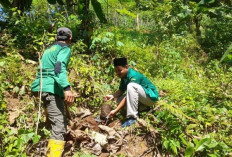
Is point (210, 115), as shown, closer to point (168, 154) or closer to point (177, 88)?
point (168, 154)

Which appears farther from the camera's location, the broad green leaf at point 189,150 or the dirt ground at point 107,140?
the dirt ground at point 107,140

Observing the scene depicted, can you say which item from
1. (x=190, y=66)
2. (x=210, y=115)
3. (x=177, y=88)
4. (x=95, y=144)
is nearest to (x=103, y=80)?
(x=177, y=88)

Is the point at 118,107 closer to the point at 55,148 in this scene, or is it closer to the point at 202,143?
the point at 55,148

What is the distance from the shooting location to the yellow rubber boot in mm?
2973

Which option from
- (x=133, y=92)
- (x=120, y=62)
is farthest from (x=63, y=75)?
(x=133, y=92)

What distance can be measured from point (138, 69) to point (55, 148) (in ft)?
11.6

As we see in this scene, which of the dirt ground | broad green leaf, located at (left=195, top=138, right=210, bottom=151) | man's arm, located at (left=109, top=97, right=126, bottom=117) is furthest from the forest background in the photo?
man's arm, located at (left=109, top=97, right=126, bottom=117)

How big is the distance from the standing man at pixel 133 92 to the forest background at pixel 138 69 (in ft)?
0.87

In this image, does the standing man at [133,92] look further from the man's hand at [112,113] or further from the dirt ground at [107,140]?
the dirt ground at [107,140]

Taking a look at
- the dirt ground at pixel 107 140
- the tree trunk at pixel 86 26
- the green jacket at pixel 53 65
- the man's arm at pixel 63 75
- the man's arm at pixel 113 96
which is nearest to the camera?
the man's arm at pixel 63 75

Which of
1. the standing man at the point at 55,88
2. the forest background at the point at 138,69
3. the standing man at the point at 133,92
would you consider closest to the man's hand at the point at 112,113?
the standing man at the point at 133,92

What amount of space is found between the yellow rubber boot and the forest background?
330mm

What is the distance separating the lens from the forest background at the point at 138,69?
10.4 feet

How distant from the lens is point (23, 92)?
4.37m
